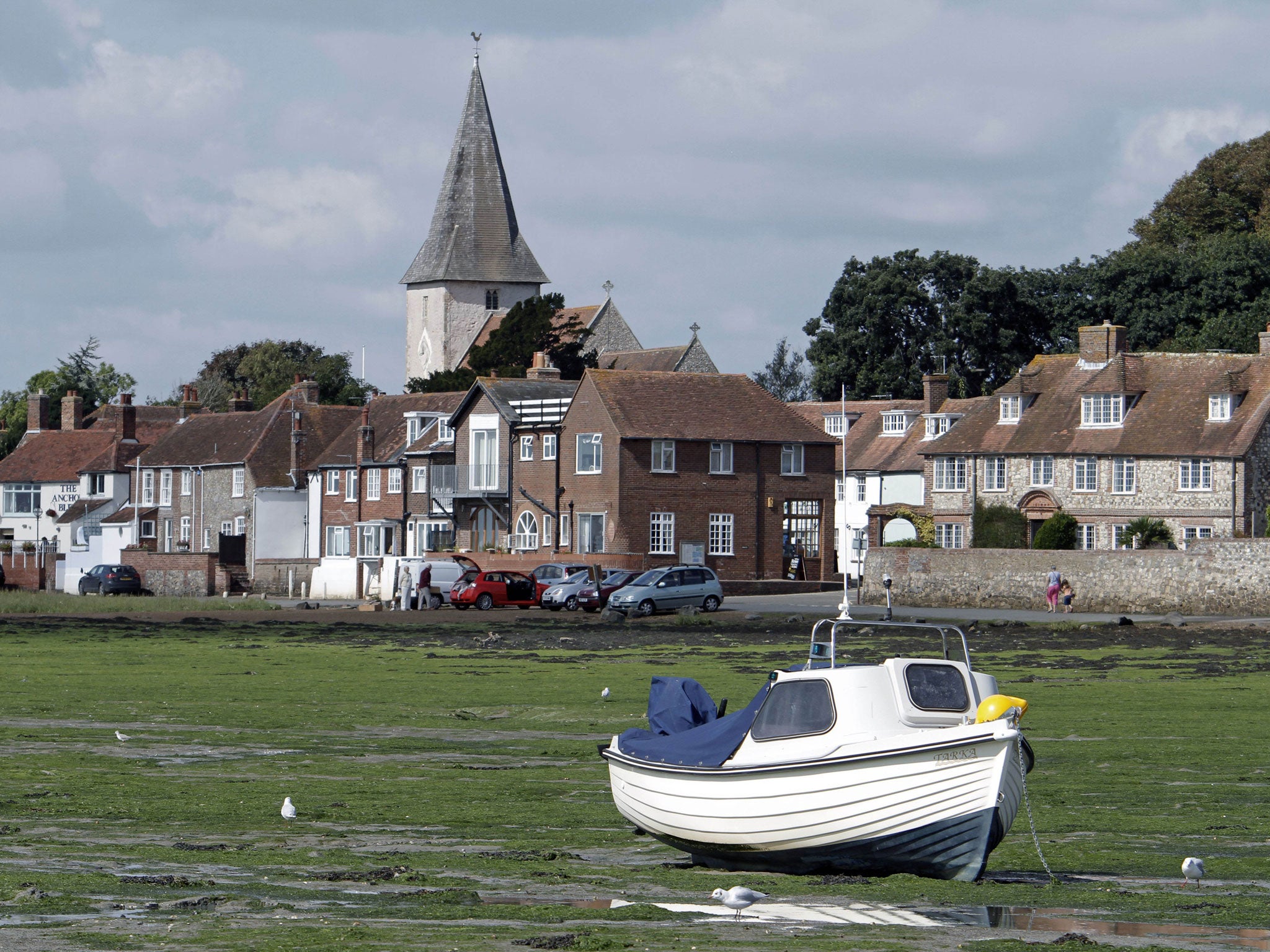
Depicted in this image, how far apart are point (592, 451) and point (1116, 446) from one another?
21.4 m

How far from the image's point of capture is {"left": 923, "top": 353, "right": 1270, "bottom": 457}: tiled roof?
71.1 meters

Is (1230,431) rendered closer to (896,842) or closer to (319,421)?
(319,421)

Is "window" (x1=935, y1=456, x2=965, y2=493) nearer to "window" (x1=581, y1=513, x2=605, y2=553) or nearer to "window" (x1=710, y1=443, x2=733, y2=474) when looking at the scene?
"window" (x1=710, y1=443, x2=733, y2=474)

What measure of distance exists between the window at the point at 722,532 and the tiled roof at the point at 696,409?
3241 millimetres

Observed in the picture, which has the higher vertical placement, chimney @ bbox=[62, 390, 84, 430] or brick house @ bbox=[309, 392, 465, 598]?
chimney @ bbox=[62, 390, 84, 430]

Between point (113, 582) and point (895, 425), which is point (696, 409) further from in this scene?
point (113, 582)

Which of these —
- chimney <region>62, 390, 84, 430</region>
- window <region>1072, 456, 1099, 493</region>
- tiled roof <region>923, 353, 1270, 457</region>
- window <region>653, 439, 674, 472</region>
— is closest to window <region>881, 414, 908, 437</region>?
tiled roof <region>923, 353, 1270, 457</region>

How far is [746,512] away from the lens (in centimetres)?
7519

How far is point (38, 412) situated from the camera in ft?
417

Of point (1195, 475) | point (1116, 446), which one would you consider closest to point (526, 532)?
point (1116, 446)

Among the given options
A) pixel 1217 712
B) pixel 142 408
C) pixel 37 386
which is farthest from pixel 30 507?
pixel 1217 712

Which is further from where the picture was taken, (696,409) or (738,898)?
(696,409)

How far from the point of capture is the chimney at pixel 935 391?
3499 inches

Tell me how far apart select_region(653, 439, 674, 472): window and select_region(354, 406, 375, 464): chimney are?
20.5 metres
